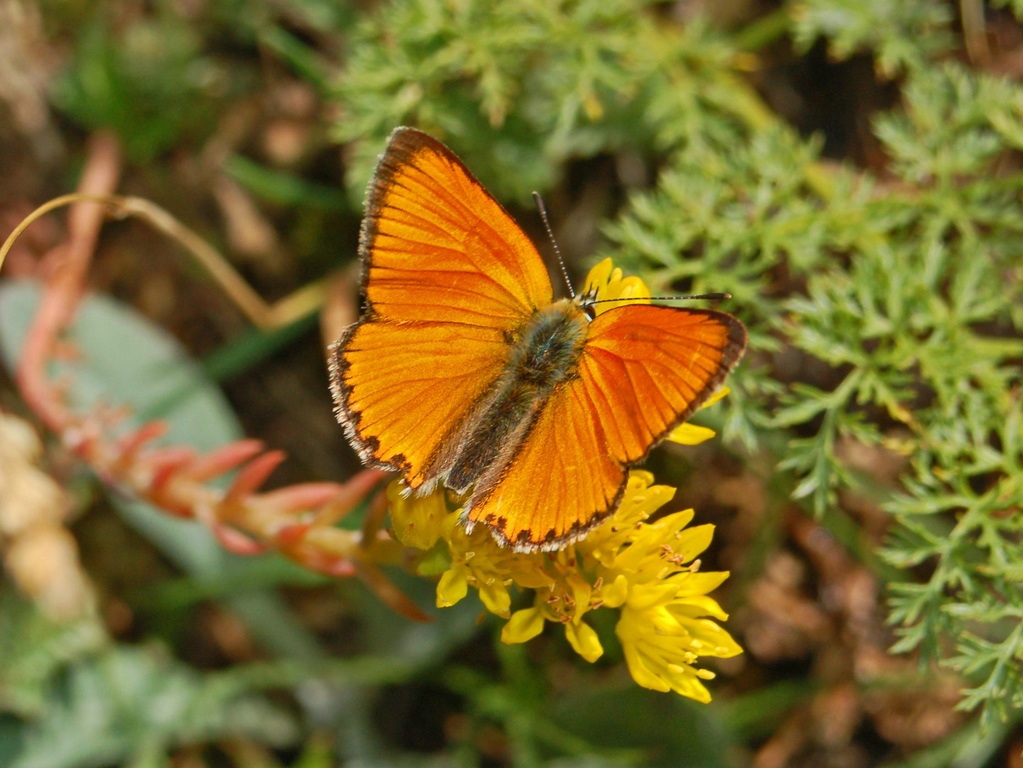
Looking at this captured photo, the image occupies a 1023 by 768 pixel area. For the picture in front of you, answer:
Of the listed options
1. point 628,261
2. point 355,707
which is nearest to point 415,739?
point 355,707

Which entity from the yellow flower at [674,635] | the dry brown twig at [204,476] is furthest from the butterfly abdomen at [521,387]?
the yellow flower at [674,635]

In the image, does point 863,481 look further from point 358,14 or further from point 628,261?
point 358,14

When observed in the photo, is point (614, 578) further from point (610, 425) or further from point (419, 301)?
point (419, 301)

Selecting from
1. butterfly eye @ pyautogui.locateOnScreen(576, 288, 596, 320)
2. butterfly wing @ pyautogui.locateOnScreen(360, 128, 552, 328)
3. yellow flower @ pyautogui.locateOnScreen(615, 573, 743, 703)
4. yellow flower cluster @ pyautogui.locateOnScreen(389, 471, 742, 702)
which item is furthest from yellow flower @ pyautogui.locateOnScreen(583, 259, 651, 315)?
yellow flower @ pyautogui.locateOnScreen(615, 573, 743, 703)

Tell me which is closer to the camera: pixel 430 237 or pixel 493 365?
pixel 430 237

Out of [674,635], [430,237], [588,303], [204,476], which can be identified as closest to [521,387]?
[588,303]
